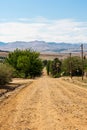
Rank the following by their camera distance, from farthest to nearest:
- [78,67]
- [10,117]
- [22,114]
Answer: [78,67], [22,114], [10,117]

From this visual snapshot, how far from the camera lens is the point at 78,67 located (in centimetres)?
13438

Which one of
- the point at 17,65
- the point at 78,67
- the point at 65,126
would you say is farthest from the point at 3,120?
the point at 78,67

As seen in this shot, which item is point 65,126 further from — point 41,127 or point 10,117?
point 10,117

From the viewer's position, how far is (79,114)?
18.3 m

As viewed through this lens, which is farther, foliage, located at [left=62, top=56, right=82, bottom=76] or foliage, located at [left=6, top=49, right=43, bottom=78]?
foliage, located at [left=62, top=56, right=82, bottom=76]

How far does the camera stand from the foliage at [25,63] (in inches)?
4481

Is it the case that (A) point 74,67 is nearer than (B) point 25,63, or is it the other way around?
(B) point 25,63

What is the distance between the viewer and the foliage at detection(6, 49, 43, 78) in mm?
113812

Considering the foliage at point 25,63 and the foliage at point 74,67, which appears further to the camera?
the foliage at point 74,67

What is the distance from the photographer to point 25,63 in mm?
113812

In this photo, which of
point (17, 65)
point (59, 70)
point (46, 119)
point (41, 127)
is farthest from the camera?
point (59, 70)

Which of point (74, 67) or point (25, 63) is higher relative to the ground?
point (25, 63)

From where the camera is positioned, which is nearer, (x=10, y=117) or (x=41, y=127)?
(x=41, y=127)

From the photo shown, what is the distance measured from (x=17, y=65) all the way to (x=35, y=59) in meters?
6.39
